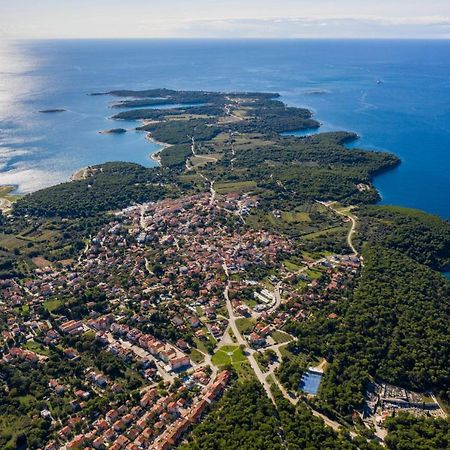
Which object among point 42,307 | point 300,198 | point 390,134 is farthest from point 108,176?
point 390,134

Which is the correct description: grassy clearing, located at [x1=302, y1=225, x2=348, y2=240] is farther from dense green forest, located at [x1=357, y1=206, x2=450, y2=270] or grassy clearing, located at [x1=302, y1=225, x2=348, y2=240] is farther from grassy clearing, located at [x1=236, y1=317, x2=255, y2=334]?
grassy clearing, located at [x1=236, y1=317, x2=255, y2=334]

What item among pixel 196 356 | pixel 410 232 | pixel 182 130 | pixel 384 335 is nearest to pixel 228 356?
pixel 196 356

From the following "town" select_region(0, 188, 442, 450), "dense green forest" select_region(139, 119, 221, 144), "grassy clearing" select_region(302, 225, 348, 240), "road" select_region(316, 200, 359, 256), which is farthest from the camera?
"dense green forest" select_region(139, 119, 221, 144)

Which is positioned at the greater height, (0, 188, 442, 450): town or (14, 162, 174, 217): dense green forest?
(14, 162, 174, 217): dense green forest

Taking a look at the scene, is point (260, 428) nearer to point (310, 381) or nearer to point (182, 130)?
point (310, 381)

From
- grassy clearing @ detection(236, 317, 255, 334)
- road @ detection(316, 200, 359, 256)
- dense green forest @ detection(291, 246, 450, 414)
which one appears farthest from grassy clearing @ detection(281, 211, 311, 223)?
grassy clearing @ detection(236, 317, 255, 334)

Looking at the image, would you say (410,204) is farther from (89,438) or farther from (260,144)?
(89,438)
